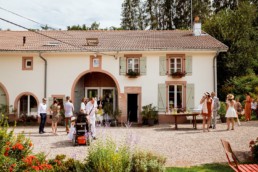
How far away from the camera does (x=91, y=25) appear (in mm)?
42125

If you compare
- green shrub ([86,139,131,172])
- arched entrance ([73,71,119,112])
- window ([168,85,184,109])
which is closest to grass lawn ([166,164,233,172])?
green shrub ([86,139,131,172])

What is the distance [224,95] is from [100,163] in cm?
2016

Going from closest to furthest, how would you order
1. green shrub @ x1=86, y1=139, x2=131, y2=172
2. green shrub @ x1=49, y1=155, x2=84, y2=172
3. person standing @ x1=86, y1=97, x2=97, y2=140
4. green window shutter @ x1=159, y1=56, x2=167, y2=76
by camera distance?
green shrub @ x1=86, y1=139, x2=131, y2=172 → green shrub @ x1=49, y1=155, x2=84, y2=172 → person standing @ x1=86, y1=97, x2=97, y2=140 → green window shutter @ x1=159, y1=56, x2=167, y2=76

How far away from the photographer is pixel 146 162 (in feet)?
20.8

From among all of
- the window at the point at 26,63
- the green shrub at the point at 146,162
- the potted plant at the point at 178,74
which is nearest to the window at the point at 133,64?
the potted plant at the point at 178,74

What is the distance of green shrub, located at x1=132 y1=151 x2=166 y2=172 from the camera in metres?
6.25

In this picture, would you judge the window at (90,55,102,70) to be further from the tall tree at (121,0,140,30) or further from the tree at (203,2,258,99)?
the tall tree at (121,0,140,30)

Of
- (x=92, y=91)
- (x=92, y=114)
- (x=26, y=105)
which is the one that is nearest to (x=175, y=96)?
(x=92, y=91)

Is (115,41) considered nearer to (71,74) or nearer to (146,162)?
(71,74)

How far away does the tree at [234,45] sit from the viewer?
1013 inches

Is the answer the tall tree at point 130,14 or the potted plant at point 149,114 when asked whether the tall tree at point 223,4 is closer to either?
the tall tree at point 130,14

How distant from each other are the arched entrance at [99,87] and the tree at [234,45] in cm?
965

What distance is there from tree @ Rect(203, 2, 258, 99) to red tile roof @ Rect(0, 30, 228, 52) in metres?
4.85

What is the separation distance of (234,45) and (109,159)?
22163mm
